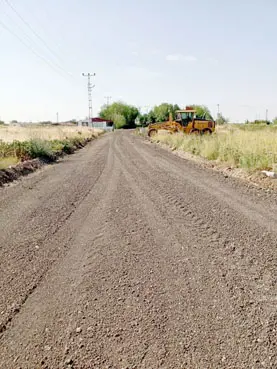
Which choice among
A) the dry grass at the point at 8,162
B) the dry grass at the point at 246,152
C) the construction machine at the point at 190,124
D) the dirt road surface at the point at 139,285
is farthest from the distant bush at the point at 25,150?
the construction machine at the point at 190,124

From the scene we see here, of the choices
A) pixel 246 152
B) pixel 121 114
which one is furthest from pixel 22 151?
pixel 121 114

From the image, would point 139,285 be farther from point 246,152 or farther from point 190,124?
point 190,124

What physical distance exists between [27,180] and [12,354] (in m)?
9.78

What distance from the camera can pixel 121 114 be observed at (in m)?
129

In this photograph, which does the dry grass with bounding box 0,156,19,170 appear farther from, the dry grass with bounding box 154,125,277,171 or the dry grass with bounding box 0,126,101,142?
the dry grass with bounding box 154,125,277,171

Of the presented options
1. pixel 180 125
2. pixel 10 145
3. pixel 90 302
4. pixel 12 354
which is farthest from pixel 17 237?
pixel 180 125

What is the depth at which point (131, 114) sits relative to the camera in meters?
132

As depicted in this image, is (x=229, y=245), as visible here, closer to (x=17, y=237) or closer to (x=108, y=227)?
(x=108, y=227)

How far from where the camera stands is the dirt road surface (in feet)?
8.64

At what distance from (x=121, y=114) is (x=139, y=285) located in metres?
128

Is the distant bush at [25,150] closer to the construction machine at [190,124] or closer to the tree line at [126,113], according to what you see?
the construction machine at [190,124]

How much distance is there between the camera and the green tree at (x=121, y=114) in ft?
404

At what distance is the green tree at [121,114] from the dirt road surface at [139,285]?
118 m

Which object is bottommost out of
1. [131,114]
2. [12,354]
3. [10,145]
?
[12,354]
